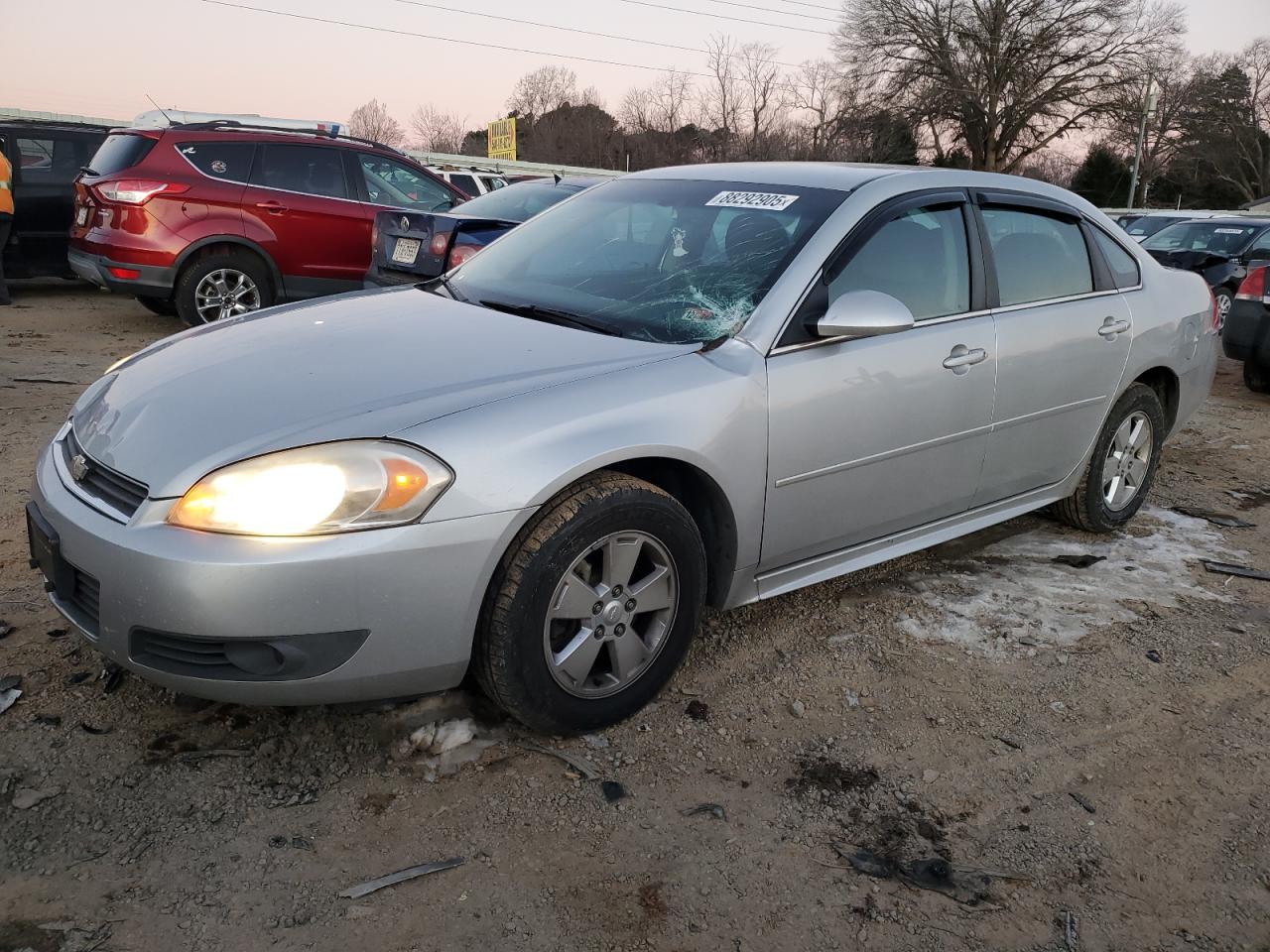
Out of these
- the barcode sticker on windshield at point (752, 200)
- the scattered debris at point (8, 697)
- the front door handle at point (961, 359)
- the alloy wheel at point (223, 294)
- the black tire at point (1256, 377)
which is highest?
the barcode sticker on windshield at point (752, 200)

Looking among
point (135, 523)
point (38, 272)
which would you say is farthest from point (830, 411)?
point (38, 272)

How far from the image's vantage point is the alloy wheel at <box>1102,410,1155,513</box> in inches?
177

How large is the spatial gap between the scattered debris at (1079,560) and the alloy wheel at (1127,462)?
1.06 feet

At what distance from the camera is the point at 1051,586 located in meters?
4.03

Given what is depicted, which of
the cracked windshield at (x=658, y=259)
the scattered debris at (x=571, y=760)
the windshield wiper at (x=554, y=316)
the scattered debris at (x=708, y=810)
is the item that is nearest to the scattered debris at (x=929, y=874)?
the scattered debris at (x=708, y=810)

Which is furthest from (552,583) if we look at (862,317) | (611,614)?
(862,317)

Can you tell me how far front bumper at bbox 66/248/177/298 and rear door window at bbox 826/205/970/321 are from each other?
657 cm

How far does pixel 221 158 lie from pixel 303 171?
67 cm

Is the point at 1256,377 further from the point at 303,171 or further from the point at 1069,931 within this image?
the point at 303,171

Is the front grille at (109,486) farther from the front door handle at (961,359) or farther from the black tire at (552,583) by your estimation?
the front door handle at (961,359)

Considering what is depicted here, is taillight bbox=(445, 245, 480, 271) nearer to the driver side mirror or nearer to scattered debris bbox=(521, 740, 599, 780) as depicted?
the driver side mirror

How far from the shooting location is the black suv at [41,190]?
9562 millimetres

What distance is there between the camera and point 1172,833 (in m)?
2.53

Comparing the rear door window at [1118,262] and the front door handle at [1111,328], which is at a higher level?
the rear door window at [1118,262]
